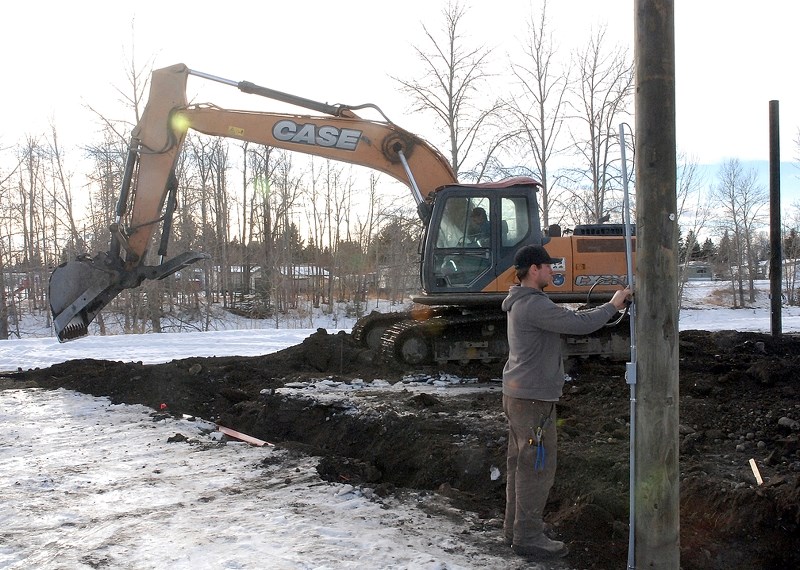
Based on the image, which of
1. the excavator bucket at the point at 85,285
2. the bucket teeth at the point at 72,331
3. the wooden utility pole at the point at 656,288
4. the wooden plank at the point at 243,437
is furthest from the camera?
the excavator bucket at the point at 85,285

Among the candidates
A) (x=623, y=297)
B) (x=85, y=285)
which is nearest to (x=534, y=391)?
(x=623, y=297)

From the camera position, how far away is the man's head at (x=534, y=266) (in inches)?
168

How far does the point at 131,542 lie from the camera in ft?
14.5

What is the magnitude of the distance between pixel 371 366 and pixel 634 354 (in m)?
7.72

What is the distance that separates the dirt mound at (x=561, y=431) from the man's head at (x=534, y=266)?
1.56m

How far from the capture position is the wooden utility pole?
10.9 feet

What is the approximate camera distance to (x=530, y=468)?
13.6ft

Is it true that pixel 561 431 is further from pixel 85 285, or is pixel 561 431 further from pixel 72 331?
pixel 85 285

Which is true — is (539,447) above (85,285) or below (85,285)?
below

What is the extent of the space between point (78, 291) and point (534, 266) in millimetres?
7772

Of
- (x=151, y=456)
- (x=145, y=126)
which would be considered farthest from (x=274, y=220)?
(x=151, y=456)

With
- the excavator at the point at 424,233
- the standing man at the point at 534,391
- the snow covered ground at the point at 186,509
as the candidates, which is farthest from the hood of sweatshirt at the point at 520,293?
the excavator at the point at 424,233

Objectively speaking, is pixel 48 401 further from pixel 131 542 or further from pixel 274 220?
pixel 274 220

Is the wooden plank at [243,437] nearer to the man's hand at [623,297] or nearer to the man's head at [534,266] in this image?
the man's head at [534,266]
